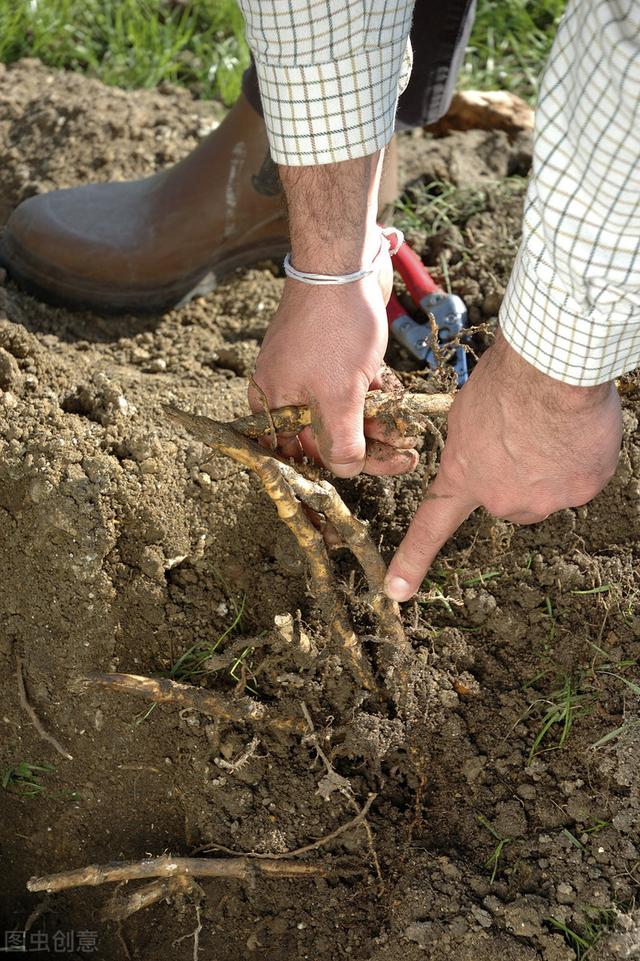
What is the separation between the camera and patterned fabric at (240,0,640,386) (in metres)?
1.24

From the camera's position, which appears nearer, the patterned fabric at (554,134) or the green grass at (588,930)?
the patterned fabric at (554,134)

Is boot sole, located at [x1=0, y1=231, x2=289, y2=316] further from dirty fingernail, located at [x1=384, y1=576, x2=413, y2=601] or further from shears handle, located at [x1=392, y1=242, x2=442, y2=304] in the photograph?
dirty fingernail, located at [x1=384, y1=576, x2=413, y2=601]

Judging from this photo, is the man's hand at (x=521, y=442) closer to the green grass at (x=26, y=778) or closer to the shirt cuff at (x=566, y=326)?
the shirt cuff at (x=566, y=326)

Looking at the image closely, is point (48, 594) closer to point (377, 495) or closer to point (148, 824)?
point (148, 824)

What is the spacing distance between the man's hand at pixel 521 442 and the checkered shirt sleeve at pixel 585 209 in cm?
5

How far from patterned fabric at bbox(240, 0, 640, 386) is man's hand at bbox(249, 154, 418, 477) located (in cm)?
6

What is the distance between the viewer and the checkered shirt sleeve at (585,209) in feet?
3.99

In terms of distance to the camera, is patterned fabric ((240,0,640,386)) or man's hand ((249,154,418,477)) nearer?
patterned fabric ((240,0,640,386))

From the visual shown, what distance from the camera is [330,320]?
5.55 ft

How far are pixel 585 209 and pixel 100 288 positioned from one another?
159 cm

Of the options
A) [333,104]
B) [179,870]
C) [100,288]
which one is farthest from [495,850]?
[100,288]

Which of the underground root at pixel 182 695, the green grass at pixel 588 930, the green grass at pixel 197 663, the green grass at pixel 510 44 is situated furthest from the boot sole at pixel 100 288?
the green grass at pixel 588 930

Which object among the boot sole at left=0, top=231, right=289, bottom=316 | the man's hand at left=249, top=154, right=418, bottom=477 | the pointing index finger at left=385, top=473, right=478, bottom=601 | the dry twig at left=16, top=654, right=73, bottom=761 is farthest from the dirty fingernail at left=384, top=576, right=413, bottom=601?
the boot sole at left=0, top=231, right=289, bottom=316

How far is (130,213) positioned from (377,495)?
1.11 m
